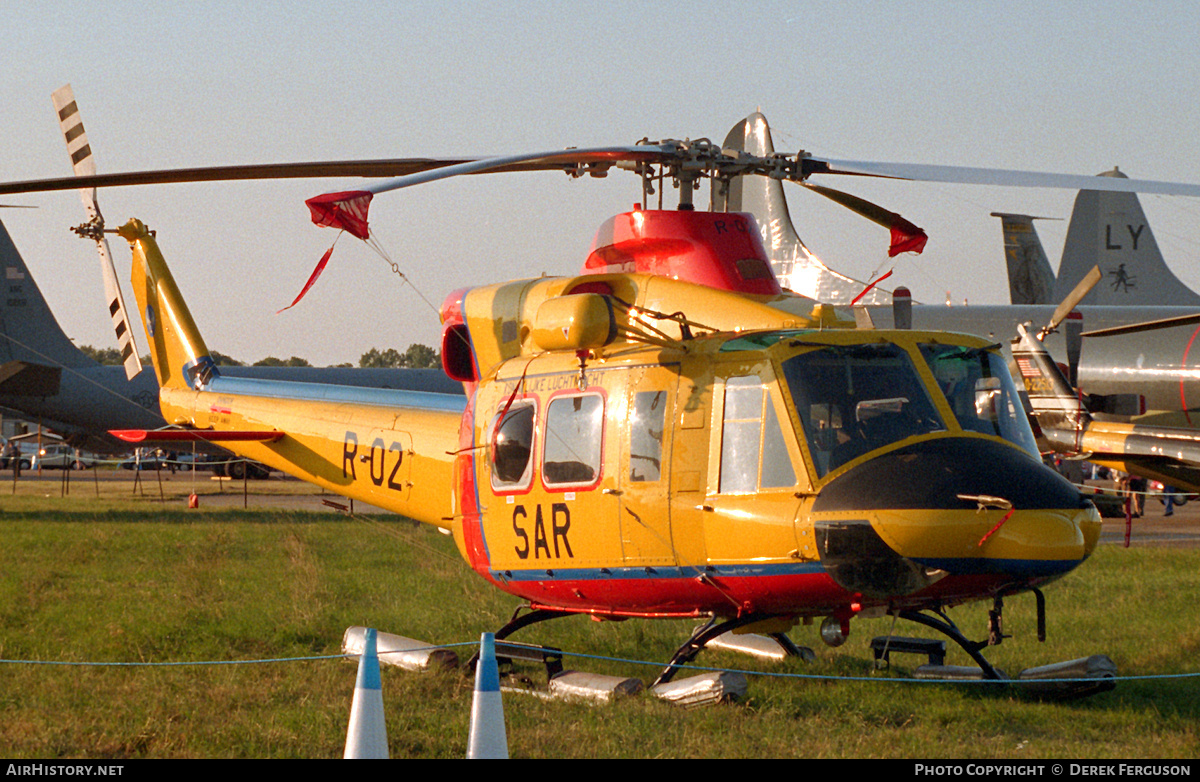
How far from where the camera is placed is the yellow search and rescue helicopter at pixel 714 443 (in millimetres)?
6898

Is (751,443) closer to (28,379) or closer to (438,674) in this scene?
(438,674)

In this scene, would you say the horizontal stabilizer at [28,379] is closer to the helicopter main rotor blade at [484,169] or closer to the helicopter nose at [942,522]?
the helicopter main rotor blade at [484,169]

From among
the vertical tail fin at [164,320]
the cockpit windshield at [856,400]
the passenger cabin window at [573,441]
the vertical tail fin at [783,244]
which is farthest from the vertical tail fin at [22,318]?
the cockpit windshield at [856,400]

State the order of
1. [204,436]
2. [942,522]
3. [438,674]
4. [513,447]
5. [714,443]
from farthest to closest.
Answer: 1. [204,436]
2. [438,674]
3. [513,447]
4. [714,443]
5. [942,522]

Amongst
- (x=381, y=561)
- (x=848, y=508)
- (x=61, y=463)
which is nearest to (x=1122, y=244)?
(x=381, y=561)

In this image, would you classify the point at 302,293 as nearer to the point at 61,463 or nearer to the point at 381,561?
the point at 381,561

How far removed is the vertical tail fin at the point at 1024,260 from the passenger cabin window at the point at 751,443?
33.4 m

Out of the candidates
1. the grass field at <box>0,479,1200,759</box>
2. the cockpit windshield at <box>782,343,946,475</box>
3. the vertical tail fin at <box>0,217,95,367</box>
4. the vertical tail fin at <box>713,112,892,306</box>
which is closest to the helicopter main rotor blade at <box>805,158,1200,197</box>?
the cockpit windshield at <box>782,343,946,475</box>

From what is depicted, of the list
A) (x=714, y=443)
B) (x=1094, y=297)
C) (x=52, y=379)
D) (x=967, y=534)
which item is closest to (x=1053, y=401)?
(x=714, y=443)

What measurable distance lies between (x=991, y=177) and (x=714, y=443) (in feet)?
10.1

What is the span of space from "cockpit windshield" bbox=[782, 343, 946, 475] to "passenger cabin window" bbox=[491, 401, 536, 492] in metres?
2.24

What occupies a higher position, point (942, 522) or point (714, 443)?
point (714, 443)

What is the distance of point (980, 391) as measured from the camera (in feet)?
25.0

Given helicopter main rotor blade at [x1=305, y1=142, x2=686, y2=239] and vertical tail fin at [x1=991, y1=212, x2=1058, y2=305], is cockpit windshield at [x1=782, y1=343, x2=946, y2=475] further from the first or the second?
vertical tail fin at [x1=991, y1=212, x2=1058, y2=305]
